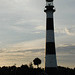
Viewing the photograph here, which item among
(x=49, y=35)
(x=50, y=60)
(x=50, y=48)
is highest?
(x=49, y=35)

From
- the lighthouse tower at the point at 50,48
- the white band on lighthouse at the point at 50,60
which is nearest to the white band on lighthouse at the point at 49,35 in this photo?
the lighthouse tower at the point at 50,48

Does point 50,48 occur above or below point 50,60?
above

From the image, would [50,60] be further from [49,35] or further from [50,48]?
[49,35]

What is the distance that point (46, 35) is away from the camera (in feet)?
168

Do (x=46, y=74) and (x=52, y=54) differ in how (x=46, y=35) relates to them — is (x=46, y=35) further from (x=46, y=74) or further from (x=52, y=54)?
(x=46, y=74)

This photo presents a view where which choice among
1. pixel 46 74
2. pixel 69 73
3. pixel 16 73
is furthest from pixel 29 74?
pixel 46 74

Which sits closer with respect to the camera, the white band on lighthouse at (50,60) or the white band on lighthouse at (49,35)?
the white band on lighthouse at (50,60)

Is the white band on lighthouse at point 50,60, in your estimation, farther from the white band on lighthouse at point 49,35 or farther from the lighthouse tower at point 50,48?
the white band on lighthouse at point 49,35

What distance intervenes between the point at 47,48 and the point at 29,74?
30615mm

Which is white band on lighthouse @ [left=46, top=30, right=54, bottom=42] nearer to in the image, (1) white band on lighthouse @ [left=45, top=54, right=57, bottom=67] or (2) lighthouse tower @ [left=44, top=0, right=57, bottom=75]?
(2) lighthouse tower @ [left=44, top=0, right=57, bottom=75]

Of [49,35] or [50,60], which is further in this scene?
[49,35]

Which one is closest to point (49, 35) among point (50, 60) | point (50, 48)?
point (50, 48)

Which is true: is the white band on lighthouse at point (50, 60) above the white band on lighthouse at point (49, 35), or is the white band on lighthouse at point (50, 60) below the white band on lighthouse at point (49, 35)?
below

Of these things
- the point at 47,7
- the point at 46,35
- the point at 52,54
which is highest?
the point at 47,7
